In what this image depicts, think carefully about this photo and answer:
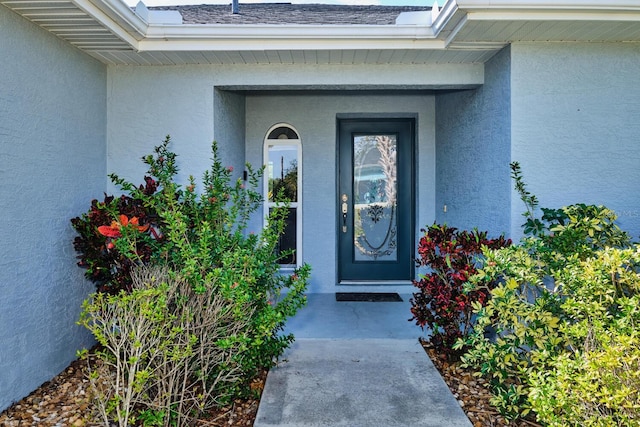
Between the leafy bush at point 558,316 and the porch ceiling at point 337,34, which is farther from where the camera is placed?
the porch ceiling at point 337,34

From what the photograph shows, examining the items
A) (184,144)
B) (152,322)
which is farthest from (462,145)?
(152,322)

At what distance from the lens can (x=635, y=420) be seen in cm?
239

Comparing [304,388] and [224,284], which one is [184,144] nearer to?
[224,284]

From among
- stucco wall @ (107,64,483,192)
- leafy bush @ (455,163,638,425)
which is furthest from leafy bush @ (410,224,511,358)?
stucco wall @ (107,64,483,192)

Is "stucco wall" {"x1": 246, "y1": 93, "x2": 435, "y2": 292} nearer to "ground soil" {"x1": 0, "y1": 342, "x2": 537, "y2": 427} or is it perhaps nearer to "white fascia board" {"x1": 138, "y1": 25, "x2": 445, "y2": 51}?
"white fascia board" {"x1": 138, "y1": 25, "x2": 445, "y2": 51}

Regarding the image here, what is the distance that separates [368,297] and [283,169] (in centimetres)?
Result: 225

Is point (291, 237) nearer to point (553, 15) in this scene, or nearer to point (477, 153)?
point (477, 153)

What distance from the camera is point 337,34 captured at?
4.44m

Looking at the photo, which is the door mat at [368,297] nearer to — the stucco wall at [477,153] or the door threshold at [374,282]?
the door threshold at [374,282]

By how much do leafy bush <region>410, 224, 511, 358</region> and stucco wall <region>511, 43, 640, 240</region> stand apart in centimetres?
56

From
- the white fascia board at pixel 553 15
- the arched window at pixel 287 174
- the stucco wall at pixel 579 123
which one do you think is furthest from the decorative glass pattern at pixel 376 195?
the white fascia board at pixel 553 15

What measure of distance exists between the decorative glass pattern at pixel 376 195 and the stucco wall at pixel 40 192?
3794 mm

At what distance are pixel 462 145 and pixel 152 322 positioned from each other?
4.22m

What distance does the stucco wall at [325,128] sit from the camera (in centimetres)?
698
